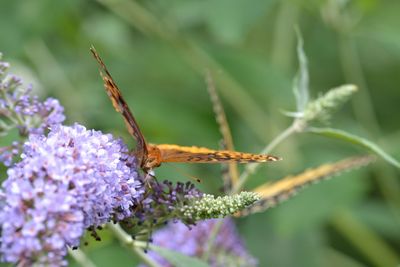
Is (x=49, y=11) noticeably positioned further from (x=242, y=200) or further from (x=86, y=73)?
(x=242, y=200)

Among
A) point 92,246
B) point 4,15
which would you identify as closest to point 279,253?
point 92,246

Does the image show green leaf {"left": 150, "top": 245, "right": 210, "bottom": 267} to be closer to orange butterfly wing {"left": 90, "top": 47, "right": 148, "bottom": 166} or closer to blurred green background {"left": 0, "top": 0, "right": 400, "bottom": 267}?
orange butterfly wing {"left": 90, "top": 47, "right": 148, "bottom": 166}

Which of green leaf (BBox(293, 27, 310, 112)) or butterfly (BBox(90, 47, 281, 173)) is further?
green leaf (BBox(293, 27, 310, 112))

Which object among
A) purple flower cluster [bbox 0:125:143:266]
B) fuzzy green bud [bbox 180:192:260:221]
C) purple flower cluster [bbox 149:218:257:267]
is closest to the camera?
purple flower cluster [bbox 0:125:143:266]

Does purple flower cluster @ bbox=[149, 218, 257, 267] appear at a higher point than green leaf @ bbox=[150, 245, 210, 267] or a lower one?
higher

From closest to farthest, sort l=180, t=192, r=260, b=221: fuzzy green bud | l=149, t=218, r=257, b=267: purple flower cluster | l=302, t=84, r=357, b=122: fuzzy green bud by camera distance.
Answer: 1. l=180, t=192, r=260, b=221: fuzzy green bud
2. l=302, t=84, r=357, b=122: fuzzy green bud
3. l=149, t=218, r=257, b=267: purple flower cluster

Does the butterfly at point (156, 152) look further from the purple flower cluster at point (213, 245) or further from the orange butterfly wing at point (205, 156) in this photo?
the purple flower cluster at point (213, 245)

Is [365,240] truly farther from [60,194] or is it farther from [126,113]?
[60,194]

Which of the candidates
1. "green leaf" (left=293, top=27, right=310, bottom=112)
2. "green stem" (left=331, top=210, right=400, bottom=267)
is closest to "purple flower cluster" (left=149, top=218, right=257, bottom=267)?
"green leaf" (left=293, top=27, right=310, bottom=112)
